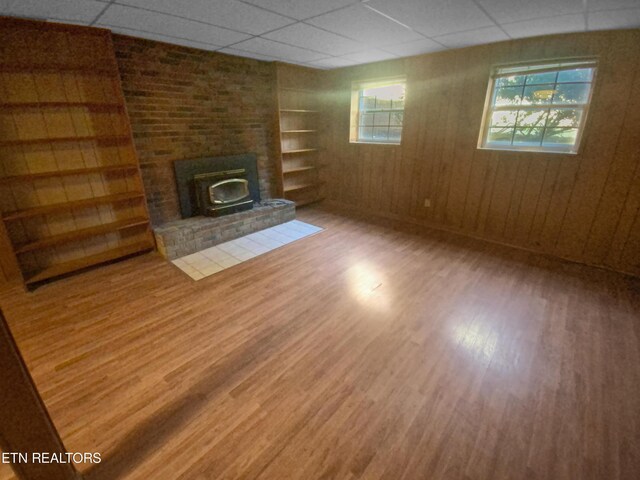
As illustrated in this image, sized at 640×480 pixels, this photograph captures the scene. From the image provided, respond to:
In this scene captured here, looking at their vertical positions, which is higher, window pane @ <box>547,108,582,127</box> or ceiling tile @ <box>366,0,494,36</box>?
ceiling tile @ <box>366,0,494,36</box>

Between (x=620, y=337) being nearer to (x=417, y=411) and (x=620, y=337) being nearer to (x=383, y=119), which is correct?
(x=417, y=411)

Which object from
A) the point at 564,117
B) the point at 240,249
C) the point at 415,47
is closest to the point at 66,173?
the point at 240,249

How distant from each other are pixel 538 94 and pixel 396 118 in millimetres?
1854

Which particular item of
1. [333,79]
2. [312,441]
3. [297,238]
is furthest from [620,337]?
[333,79]

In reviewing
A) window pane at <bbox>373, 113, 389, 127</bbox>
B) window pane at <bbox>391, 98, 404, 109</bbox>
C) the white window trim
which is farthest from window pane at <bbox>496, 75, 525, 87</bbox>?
window pane at <bbox>373, 113, 389, 127</bbox>

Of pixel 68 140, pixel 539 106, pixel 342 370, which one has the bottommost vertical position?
pixel 342 370

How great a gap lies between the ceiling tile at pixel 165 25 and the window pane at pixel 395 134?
258 centimetres

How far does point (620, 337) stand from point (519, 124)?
2.47 metres

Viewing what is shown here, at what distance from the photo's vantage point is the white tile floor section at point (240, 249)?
329cm

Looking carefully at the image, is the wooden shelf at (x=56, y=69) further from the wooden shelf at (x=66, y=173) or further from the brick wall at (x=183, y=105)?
the wooden shelf at (x=66, y=173)

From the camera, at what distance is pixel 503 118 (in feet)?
11.8

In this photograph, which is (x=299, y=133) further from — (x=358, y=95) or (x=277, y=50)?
(x=277, y=50)

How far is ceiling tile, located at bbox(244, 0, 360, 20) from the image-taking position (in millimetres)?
2150

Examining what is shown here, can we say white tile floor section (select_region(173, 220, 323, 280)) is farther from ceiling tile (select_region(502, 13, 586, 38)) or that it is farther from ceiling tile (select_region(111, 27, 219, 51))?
ceiling tile (select_region(502, 13, 586, 38))
